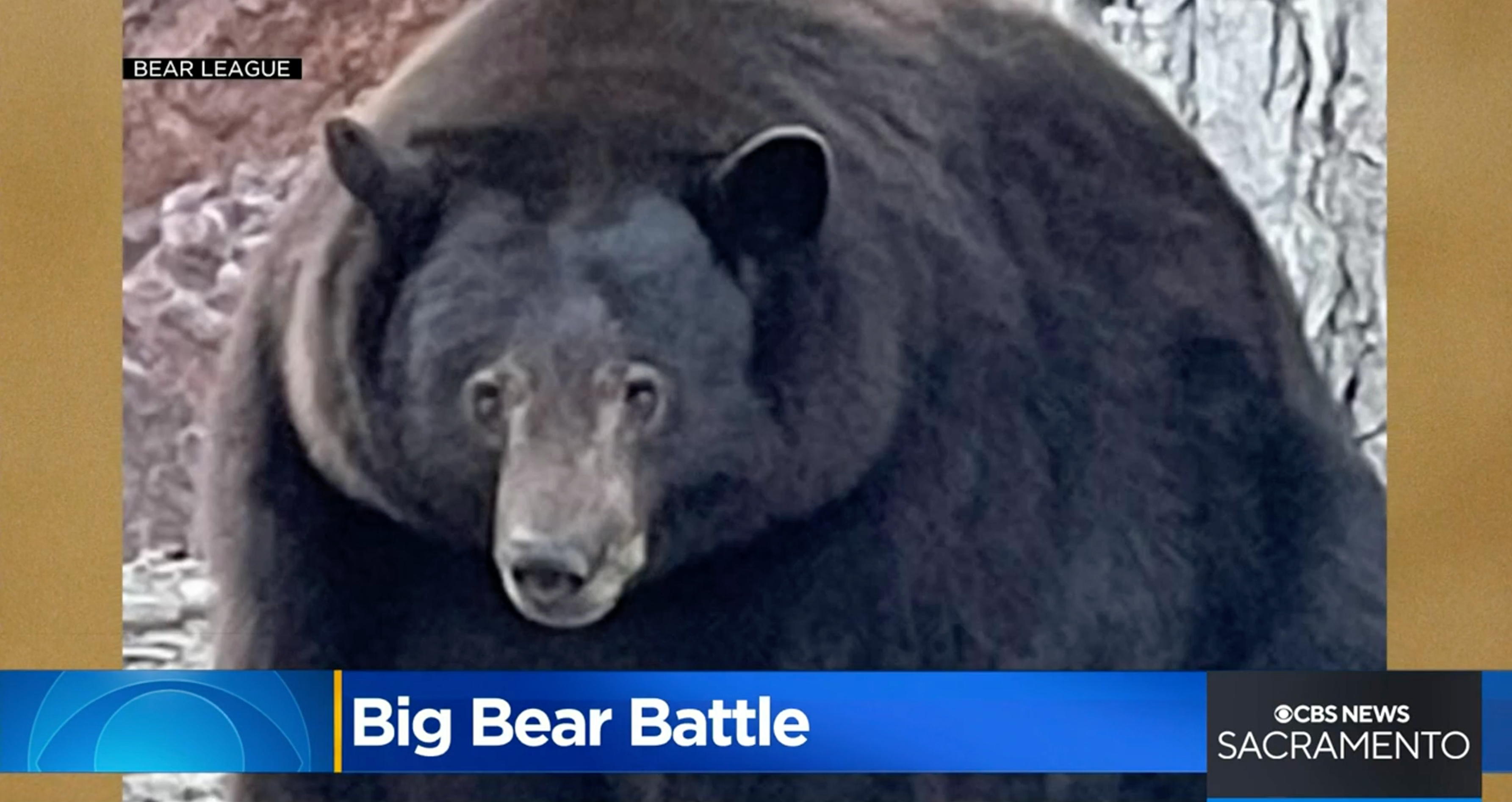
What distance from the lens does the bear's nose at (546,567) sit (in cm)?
216

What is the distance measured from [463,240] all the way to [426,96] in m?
0.28

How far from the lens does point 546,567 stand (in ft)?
7.16

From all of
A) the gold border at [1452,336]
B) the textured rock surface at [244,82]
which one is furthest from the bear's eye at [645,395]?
the gold border at [1452,336]

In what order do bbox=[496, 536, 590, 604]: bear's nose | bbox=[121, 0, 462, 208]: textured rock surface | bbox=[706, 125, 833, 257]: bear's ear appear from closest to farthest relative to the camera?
bbox=[496, 536, 590, 604]: bear's nose
bbox=[706, 125, 833, 257]: bear's ear
bbox=[121, 0, 462, 208]: textured rock surface

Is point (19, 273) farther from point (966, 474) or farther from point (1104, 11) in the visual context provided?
point (1104, 11)

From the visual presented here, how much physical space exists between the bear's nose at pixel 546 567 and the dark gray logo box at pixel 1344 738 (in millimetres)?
1183

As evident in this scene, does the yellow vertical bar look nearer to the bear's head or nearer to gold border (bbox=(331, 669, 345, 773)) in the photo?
gold border (bbox=(331, 669, 345, 773))

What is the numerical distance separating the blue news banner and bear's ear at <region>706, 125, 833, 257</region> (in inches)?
30.0

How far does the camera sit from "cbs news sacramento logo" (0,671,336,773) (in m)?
2.49

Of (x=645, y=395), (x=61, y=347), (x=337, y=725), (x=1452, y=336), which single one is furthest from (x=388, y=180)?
(x=1452, y=336)

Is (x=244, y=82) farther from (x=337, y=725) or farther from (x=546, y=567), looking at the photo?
(x=337, y=725)

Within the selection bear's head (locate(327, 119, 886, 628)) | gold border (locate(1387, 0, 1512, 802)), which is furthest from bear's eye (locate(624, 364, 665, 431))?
gold border (locate(1387, 0, 1512, 802))

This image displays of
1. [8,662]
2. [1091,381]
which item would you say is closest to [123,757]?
[8,662]

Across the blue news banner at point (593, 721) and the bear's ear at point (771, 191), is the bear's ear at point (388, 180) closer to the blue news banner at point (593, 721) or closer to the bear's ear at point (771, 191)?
the bear's ear at point (771, 191)
